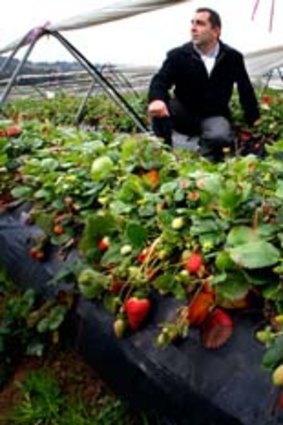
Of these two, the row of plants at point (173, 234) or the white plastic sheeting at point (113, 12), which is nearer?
the row of plants at point (173, 234)

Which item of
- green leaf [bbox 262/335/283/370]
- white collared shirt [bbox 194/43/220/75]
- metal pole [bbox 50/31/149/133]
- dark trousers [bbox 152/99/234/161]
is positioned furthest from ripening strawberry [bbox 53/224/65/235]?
white collared shirt [bbox 194/43/220/75]

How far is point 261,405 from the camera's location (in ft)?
5.50

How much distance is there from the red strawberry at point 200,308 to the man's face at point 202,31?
3.96 meters

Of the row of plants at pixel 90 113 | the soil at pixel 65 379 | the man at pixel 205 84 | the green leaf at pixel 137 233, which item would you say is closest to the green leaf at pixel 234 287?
the green leaf at pixel 137 233

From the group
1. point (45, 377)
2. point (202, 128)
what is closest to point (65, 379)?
point (45, 377)

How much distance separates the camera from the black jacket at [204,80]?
18.7 feet

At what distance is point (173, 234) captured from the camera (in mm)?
2094

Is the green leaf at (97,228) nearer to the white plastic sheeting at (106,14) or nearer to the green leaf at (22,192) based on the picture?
the green leaf at (22,192)

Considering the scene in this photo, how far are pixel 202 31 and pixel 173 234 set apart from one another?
3.75m

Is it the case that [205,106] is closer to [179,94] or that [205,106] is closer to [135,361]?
[179,94]

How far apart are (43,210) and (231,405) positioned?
52.3 inches

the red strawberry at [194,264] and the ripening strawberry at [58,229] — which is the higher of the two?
the red strawberry at [194,264]

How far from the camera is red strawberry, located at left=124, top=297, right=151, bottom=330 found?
6.75ft

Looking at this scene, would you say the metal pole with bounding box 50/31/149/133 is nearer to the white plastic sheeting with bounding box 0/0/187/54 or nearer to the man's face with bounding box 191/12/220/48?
the white plastic sheeting with bounding box 0/0/187/54
